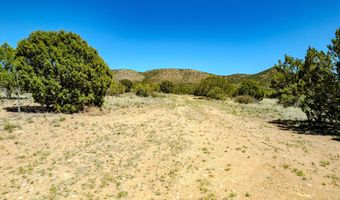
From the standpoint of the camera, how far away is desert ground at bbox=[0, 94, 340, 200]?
7.54 m

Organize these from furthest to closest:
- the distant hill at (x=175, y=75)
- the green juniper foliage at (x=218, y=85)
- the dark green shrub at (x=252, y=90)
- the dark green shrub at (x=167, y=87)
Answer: the distant hill at (x=175, y=75)
the dark green shrub at (x=167, y=87)
the green juniper foliage at (x=218, y=85)
the dark green shrub at (x=252, y=90)

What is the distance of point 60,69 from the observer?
20109mm

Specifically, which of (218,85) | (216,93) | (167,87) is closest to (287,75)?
(216,93)

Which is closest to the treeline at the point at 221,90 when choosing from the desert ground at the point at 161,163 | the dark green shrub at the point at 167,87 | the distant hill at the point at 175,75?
the dark green shrub at the point at 167,87

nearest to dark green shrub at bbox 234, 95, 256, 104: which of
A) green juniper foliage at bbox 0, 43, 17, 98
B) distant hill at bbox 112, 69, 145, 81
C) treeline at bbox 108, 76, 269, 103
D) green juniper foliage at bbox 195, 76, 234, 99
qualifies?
treeline at bbox 108, 76, 269, 103

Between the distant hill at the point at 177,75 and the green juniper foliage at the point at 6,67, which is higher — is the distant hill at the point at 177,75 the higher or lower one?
the higher one

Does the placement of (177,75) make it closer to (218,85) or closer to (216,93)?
(218,85)

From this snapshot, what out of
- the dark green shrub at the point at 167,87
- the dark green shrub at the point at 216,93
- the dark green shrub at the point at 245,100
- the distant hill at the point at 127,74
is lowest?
the dark green shrub at the point at 245,100

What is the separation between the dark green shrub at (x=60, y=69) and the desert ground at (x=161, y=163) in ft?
15.4

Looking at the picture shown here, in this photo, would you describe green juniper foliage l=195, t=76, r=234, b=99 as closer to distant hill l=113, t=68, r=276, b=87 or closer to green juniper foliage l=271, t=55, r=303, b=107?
green juniper foliage l=271, t=55, r=303, b=107

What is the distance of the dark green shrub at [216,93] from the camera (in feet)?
192

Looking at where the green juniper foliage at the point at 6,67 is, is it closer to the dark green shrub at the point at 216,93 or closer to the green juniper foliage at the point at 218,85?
the dark green shrub at the point at 216,93

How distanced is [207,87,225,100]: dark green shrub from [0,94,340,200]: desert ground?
42.2 metres

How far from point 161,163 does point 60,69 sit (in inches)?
570
